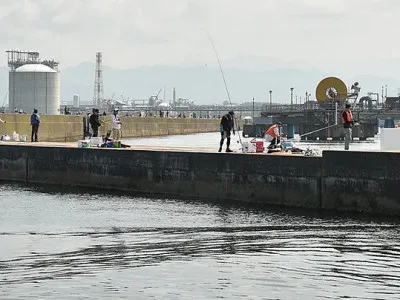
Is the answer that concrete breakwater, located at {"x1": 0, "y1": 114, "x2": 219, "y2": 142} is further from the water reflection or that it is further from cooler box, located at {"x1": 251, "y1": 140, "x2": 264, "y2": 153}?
the water reflection

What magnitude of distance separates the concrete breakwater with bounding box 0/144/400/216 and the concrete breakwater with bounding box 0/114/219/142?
2527 cm

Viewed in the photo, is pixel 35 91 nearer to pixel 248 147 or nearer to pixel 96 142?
pixel 96 142

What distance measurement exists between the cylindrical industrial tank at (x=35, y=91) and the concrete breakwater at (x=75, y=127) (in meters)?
15.8

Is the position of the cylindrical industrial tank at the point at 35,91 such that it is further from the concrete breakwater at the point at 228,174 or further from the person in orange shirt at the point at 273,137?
the person in orange shirt at the point at 273,137

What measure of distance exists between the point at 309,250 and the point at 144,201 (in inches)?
529

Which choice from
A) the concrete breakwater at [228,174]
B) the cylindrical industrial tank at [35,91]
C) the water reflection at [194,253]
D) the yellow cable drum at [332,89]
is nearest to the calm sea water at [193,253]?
the water reflection at [194,253]

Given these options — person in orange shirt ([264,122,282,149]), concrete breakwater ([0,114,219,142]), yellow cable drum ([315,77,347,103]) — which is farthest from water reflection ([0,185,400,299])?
yellow cable drum ([315,77,347,103])

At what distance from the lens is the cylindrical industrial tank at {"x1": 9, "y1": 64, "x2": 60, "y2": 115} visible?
434 ft

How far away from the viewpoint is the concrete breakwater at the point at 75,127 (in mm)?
73044

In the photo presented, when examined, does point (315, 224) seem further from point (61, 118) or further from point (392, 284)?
point (61, 118)

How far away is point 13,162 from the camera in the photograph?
156 feet

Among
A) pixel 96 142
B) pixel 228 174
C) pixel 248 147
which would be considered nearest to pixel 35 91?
pixel 96 142

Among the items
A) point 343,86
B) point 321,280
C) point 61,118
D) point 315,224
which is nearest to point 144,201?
point 315,224

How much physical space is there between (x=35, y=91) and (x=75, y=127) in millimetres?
47001
